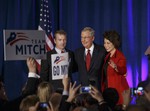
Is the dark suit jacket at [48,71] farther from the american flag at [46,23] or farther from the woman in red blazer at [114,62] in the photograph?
the american flag at [46,23]

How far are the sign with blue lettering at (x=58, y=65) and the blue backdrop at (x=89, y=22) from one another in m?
2.36

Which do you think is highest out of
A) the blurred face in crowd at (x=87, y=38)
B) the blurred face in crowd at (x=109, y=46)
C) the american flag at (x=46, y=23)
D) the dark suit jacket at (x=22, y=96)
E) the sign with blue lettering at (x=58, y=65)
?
the american flag at (x=46, y=23)

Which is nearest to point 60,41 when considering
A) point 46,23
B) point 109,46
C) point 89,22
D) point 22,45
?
point 109,46

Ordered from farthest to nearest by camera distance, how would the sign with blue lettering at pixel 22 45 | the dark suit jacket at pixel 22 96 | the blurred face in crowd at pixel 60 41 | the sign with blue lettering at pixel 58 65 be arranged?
the blurred face in crowd at pixel 60 41
the sign with blue lettering at pixel 58 65
the sign with blue lettering at pixel 22 45
the dark suit jacket at pixel 22 96

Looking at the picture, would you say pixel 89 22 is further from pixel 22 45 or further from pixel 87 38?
pixel 22 45

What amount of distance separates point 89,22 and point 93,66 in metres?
2.27

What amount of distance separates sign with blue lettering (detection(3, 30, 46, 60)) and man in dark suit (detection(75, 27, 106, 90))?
2.33 feet

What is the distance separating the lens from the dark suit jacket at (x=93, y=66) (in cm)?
529

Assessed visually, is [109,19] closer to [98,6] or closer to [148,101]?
[98,6]

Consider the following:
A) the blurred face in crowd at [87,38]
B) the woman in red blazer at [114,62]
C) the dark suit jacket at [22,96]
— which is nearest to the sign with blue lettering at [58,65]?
the blurred face in crowd at [87,38]

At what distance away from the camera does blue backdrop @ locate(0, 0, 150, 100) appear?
7.11 m

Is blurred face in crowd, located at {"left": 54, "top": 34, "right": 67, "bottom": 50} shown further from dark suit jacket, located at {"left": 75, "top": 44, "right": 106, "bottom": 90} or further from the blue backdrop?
the blue backdrop

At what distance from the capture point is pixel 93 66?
5305 millimetres

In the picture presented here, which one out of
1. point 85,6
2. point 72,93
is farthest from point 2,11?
point 72,93
